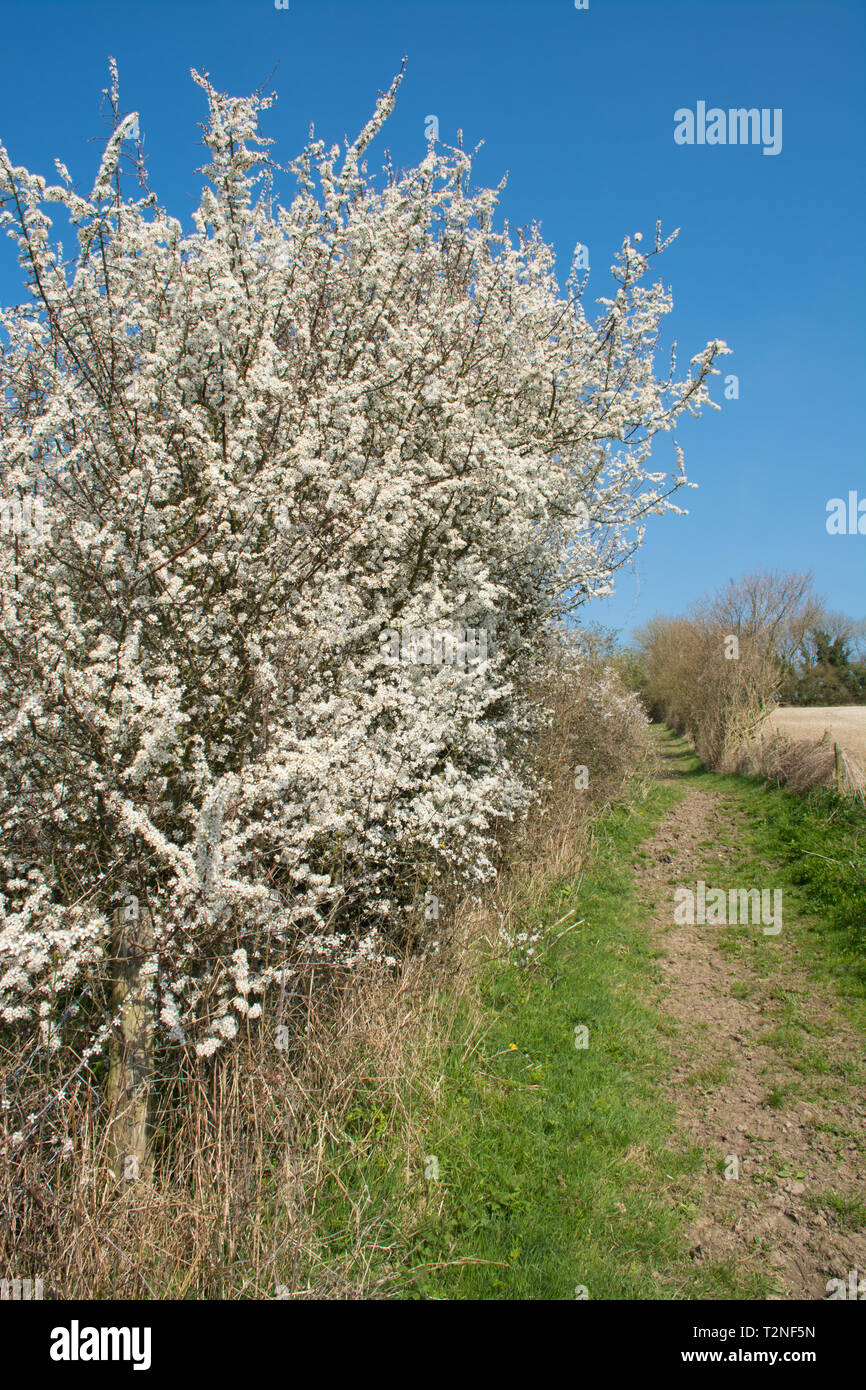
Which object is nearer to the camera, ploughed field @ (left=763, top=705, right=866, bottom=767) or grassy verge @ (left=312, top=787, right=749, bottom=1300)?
grassy verge @ (left=312, top=787, right=749, bottom=1300)

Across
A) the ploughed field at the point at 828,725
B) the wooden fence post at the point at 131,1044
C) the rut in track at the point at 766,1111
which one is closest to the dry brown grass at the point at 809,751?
the ploughed field at the point at 828,725

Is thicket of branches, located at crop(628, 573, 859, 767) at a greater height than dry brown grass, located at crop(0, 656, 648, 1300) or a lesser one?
greater

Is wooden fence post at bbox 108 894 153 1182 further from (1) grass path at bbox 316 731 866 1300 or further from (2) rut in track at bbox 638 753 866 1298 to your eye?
(2) rut in track at bbox 638 753 866 1298

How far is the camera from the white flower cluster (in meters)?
3.53

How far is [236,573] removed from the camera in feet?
13.7

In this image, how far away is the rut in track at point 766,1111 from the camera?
377cm

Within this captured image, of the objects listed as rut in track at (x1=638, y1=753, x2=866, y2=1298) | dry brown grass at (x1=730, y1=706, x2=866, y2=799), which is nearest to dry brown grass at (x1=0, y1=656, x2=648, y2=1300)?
rut in track at (x1=638, y1=753, x2=866, y2=1298)

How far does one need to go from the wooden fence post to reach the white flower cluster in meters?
0.10

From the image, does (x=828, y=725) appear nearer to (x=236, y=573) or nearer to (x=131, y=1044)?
(x=236, y=573)

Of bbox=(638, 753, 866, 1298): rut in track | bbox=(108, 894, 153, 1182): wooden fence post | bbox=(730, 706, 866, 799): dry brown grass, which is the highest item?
bbox=(730, 706, 866, 799): dry brown grass

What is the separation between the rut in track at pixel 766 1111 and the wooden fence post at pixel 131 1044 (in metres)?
2.78
